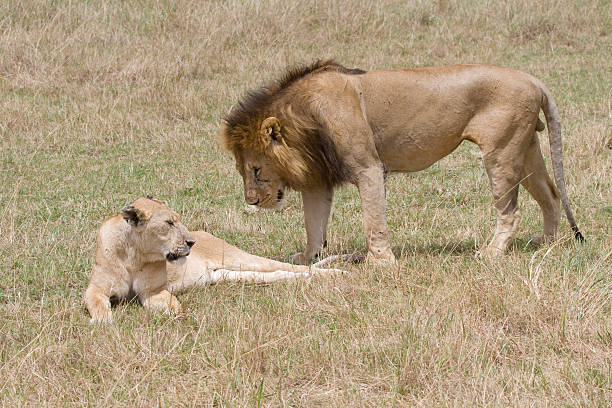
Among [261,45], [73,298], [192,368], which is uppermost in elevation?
[192,368]

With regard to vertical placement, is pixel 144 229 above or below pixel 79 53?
above

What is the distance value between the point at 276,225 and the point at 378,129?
4.97ft

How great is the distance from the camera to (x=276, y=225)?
6.63 m

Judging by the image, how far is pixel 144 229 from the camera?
4.73m

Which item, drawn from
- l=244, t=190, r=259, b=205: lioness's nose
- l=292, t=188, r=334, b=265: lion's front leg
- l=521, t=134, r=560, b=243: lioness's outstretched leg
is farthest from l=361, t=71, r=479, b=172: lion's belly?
l=244, t=190, r=259, b=205: lioness's nose

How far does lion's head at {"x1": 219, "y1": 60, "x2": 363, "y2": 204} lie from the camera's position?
207 inches

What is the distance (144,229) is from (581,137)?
5.00 m

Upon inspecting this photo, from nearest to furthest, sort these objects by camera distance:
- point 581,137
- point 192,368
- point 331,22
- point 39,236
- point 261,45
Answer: point 192,368 < point 39,236 < point 581,137 < point 261,45 < point 331,22

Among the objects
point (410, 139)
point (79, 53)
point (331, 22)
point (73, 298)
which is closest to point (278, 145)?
point (410, 139)

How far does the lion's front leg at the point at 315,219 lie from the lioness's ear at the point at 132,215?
1.33m

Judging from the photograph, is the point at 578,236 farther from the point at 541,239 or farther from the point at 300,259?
the point at 300,259

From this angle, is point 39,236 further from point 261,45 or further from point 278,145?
point 261,45

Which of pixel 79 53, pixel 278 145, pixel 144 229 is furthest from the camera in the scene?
pixel 79 53

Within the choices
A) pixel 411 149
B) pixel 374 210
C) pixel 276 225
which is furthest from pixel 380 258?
pixel 276 225
